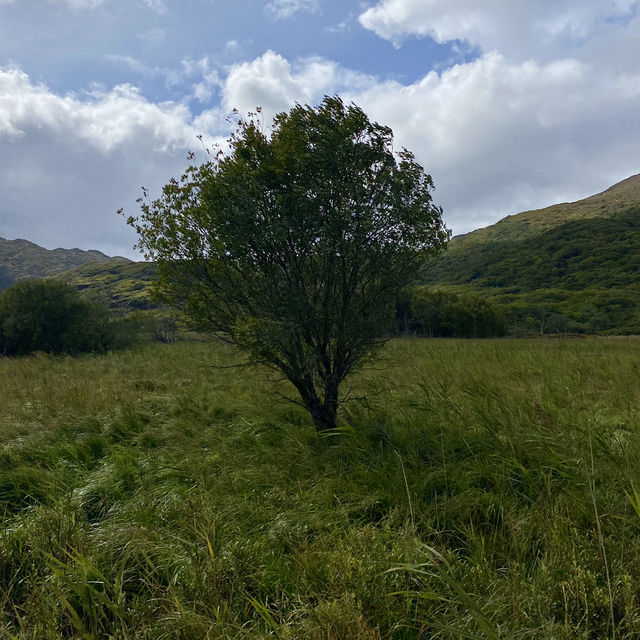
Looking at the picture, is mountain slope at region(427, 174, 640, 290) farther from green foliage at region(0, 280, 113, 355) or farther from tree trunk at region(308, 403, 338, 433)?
tree trunk at region(308, 403, 338, 433)

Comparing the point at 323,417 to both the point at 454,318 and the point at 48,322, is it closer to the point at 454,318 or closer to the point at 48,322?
the point at 48,322

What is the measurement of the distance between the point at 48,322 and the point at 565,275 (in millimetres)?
154376

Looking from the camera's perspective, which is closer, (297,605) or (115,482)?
(297,605)

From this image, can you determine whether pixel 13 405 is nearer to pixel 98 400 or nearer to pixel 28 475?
pixel 98 400

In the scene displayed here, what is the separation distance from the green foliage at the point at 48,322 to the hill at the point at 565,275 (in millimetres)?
66288

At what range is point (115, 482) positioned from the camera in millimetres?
4160

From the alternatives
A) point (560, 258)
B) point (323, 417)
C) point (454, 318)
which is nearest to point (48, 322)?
point (323, 417)

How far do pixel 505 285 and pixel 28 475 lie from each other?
15612cm

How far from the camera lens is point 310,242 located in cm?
518

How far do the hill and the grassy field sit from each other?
7110 centimetres

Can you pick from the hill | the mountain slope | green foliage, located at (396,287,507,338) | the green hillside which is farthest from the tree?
the mountain slope

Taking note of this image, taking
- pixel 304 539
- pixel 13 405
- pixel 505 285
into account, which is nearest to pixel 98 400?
pixel 13 405

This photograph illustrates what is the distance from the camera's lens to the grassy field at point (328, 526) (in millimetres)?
2109

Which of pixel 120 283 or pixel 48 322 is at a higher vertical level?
pixel 120 283
